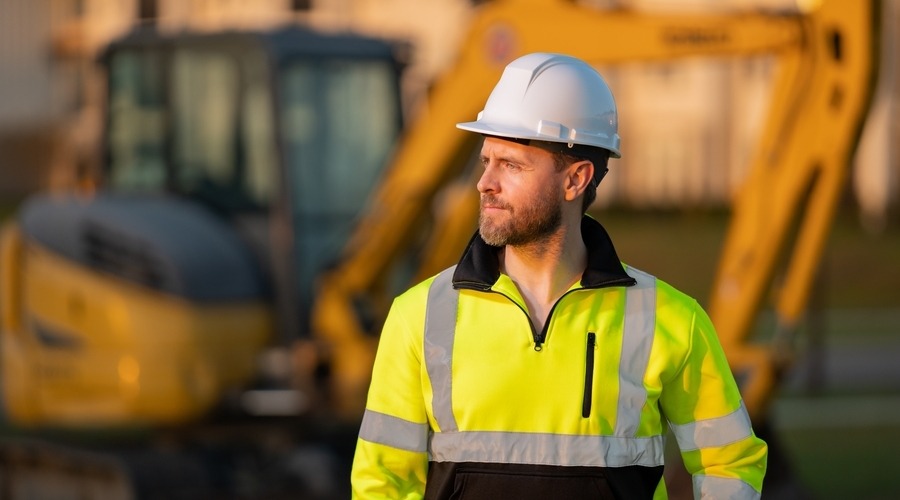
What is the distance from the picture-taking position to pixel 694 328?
12.4ft

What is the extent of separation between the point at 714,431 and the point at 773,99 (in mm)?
4964

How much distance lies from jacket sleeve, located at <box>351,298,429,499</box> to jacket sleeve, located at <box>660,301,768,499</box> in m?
0.52

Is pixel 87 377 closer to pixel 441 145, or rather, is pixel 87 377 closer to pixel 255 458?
pixel 255 458

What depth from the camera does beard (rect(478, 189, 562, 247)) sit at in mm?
3748

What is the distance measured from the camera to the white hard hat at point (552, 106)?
152 inches

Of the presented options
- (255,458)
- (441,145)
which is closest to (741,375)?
(441,145)

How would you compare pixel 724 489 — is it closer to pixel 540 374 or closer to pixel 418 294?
pixel 540 374

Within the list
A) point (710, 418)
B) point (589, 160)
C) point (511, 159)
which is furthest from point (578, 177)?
point (710, 418)

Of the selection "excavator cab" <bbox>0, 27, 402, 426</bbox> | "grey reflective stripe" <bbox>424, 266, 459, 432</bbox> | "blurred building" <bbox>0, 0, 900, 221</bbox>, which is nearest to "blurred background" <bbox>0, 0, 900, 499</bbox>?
"excavator cab" <bbox>0, 27, 402, 426</bbox>

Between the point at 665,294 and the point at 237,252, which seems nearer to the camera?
the point at 665,294

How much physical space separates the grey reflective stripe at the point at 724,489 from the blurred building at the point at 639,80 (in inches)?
1445

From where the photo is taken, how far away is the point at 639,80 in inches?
1871

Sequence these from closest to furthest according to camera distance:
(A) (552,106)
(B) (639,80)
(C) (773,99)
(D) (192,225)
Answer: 1. (A) (552,106)
2. (C) (773,99)
3. (D) (192,225)
4. (B) (639,80)

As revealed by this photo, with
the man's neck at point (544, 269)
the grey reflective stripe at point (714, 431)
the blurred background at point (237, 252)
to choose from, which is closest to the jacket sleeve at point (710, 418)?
the grey reflective stripe at point (714, 431)
